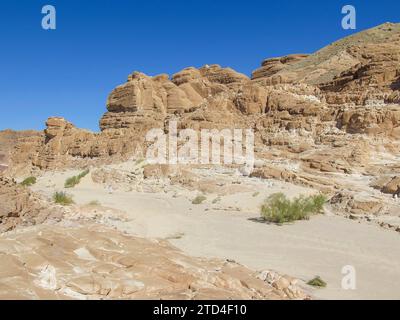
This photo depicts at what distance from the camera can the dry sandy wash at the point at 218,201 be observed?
5867 mm

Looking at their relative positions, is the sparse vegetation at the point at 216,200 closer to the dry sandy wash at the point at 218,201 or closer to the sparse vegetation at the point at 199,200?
the dry sandy wash at the point at 218,201

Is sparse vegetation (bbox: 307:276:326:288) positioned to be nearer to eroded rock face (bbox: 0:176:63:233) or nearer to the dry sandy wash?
the dry sandy wash

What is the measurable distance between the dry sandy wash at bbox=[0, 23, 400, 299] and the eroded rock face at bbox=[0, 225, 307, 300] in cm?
3

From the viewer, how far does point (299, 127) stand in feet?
82.9

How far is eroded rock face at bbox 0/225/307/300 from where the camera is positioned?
4.90m

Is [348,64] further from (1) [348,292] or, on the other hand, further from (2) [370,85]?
(1) [348,292]

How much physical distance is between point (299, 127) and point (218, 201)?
10019mm

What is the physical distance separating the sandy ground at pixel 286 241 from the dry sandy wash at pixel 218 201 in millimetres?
44

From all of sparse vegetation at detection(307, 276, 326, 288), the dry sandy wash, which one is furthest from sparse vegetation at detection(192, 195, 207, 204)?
sparse vegetation at detection(307, 276, 326, 288)

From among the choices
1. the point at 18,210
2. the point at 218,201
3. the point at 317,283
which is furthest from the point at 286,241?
the point at 218,201

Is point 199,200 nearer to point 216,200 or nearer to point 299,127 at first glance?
point 216,200

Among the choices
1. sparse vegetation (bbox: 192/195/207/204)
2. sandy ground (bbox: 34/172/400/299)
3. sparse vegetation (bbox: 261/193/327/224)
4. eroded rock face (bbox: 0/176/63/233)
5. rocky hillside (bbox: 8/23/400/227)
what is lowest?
sandy ground (bbox: 34/172/400/299)

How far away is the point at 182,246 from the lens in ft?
31.6

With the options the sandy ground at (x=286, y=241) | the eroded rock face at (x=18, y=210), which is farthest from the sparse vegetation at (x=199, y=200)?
the eroded rock face at (x=18, y=210)
